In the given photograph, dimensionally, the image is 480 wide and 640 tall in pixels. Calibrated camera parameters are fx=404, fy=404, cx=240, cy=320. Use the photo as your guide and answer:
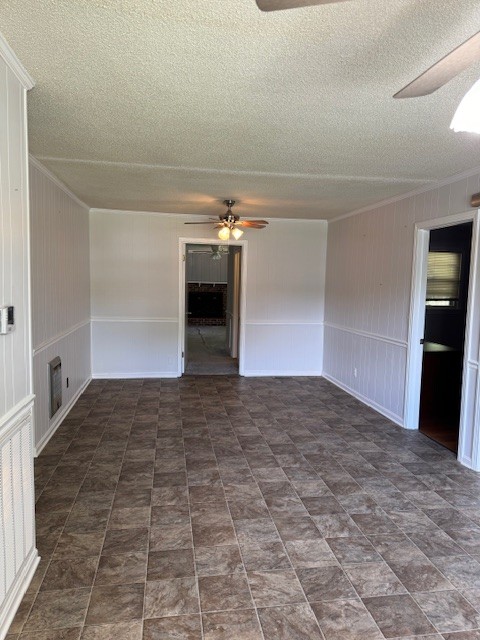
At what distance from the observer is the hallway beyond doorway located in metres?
6.66

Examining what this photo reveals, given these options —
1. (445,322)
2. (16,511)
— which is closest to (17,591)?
(16,511)

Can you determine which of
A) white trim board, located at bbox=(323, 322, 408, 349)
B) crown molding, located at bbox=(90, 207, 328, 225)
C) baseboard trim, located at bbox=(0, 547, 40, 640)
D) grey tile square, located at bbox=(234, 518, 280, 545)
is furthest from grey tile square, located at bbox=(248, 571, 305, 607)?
crown molding, located at bbox=(90, 207, 328, 225)

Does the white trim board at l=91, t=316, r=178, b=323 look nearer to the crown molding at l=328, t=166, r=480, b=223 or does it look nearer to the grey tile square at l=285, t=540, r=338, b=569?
the crown molding at l=328, t=166, r=480, b=223

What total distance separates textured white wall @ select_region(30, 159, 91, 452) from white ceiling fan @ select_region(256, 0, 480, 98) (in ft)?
9.47

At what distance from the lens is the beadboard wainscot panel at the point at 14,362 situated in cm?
172

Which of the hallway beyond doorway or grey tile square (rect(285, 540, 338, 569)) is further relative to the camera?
the hallway beyond doorway

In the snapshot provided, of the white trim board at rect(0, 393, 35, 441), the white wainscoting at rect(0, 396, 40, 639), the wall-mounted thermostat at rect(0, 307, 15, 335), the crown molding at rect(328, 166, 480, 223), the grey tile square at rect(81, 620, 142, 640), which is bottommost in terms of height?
the grey tile square at rect(81, 620, 142, 640)

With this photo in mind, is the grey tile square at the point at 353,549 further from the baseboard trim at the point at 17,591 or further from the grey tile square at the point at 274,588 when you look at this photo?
the baseboard trim at the point at 17,591

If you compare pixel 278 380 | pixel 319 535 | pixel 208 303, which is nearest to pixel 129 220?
pixel 278 380

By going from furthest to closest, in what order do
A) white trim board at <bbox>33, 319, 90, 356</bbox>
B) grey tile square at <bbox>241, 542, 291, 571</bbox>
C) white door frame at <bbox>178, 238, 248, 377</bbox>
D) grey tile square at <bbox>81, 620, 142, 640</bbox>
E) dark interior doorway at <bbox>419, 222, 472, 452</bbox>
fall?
1. white door frame at <bbox>178, 238, 248, 377</bbox>
2. dark interior doorway at <bbox>419, 222, 472, 452</bbox>
3. white trim board at <bbox>33, 319, 90, 356</bbox>
4. grey tile square at <bbox>241, 542, 291, 571</bbox>
5. grey tile square at <bbox>81, 620, 142, 640</bbox>

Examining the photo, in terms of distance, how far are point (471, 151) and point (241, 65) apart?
6.54 ft

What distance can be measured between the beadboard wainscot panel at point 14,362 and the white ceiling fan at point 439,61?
50.8 inches

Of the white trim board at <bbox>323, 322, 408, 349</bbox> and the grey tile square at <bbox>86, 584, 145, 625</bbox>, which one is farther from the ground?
the white trim board at <bbox>323, 322, 408, 349</bbox>

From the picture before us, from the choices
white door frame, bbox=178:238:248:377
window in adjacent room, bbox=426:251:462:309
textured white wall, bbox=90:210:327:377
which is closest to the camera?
window in adjacent room, bbox=426:251:462:309
